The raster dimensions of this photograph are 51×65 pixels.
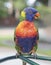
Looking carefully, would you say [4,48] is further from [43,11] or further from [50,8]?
[50,8]

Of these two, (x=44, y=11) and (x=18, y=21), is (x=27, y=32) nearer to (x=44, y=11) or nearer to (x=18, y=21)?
(x=18, y=21)

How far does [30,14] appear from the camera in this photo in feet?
4.17

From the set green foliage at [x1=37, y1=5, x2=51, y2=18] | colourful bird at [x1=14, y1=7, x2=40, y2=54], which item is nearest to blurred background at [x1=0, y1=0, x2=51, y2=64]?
green foliage at [x1=37, y1=5, x2=51, y2=18]

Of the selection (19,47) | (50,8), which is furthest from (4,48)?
(19,47)

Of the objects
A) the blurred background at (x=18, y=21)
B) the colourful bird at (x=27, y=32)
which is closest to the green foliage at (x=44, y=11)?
Answer: the blurred background at (x=18, y=21)

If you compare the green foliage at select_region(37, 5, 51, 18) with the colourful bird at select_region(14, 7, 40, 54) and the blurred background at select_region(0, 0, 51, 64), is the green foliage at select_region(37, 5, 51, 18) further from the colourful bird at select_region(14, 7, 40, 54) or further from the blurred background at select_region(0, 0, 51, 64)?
the colourful bird at select_region(14, 7, 40, 54)

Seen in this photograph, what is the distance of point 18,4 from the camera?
21.7 ft

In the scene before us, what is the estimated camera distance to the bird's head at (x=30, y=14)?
1.25 m

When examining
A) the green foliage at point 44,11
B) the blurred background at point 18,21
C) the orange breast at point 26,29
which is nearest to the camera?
the orange breast at point 26,29

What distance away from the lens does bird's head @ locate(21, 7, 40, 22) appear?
1253mm

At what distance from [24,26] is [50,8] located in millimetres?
5513

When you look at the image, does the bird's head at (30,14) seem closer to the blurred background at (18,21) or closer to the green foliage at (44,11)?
the blurred background at (18,21)

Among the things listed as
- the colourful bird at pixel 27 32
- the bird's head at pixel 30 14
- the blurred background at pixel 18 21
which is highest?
the bird's head at pixel 30 14

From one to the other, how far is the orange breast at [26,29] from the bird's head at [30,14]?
24 millimetres
